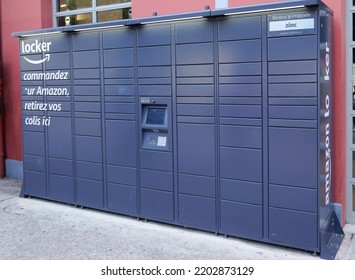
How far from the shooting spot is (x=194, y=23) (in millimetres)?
5004

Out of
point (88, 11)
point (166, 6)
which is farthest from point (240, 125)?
point (88, 11)

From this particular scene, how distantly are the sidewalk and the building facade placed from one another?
30.6 inches

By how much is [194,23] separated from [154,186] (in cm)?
189

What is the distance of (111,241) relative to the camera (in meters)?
5.03

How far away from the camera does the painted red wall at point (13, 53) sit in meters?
7.92

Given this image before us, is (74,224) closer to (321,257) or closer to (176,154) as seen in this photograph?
(176,154)

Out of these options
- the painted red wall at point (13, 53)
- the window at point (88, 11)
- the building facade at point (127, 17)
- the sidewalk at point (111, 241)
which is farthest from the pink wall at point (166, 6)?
the sidewalk at point (111, 241)

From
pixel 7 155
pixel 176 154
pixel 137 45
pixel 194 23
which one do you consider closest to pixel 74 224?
pixel 176 154

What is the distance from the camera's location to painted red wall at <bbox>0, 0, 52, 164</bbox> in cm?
792

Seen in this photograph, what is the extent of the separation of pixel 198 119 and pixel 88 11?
3582 millimetres

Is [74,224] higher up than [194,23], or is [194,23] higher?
[194,23]

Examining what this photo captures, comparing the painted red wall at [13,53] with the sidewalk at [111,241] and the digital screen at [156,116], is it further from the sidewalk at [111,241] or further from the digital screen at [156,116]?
the digital screen at [156,116]

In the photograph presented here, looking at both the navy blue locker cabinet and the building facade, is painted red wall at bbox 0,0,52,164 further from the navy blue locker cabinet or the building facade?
the navy blue locker cabinet

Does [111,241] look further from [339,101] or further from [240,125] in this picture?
[339,101]
